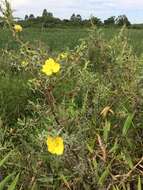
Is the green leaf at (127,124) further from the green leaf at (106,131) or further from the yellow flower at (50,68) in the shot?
the yellow flower at (50,68)

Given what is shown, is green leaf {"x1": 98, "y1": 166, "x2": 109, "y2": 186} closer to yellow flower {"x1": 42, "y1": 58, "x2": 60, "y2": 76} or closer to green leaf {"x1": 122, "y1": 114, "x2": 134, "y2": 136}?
green leaf {"x1": 122, "y1": 114, "x2": 134, "y2": 136}

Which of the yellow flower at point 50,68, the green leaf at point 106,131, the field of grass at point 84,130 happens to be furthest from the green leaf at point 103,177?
the yellow flower at point 50,68

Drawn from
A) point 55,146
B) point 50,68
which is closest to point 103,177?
point 55,146

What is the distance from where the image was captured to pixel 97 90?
10.3ft

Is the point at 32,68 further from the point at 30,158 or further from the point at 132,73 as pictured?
the point at 132,73

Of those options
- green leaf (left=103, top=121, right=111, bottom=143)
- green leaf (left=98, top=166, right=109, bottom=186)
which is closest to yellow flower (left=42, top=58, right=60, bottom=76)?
green leaf (left=103, top=121, right=111, bottom=143)

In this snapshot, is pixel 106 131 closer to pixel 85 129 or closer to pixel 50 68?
pixel 85 129

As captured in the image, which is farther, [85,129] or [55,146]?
[85,129]

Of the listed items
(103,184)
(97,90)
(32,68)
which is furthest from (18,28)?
(103,184)

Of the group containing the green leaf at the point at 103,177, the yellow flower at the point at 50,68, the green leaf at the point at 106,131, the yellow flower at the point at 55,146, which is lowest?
the green leaf at the point at 103,177

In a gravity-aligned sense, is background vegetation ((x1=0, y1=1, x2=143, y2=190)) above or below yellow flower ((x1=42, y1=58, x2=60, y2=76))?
below

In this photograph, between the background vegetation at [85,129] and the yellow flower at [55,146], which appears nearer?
the yellow flower at [55,146]

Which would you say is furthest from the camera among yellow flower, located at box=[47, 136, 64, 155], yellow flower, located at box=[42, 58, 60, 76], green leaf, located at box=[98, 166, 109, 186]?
yellow flower, located at box=[42, 58, 60, 76]

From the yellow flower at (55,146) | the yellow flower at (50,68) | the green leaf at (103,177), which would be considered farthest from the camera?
the yellow flower at (50,68)
